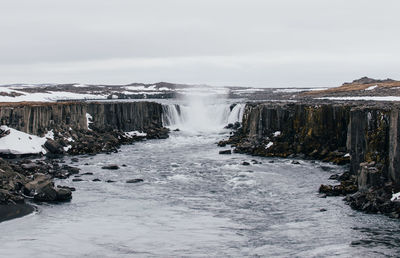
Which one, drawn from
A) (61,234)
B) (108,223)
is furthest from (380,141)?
(61,234)

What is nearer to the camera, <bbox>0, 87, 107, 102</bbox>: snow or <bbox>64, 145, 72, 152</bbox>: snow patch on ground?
<bbox>64, 145, 72, 152</bbox>: snow patch on ground

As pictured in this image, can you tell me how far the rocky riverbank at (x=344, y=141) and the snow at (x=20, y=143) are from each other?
2138cm

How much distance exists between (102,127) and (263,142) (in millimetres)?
24536

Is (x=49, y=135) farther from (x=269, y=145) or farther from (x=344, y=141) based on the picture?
(x=344, y=141)

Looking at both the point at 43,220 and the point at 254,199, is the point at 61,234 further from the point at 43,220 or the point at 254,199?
the point at 254,199

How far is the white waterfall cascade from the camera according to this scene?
89.4m

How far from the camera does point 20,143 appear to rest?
5431 cm

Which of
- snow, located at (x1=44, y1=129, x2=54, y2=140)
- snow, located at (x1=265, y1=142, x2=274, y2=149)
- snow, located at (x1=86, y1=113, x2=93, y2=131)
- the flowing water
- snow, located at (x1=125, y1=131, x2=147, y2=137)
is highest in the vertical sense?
snow, located at (x1=86, y1=113, x2=93, y2=131)

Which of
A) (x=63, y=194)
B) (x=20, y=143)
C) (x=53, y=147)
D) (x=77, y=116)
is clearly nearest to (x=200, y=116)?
(x=77, y=116)

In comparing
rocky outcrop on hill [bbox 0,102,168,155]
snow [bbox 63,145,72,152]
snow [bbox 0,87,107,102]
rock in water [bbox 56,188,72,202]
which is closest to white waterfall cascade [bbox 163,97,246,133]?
rocky outcrop on hill [bbox 0,102,168,155]

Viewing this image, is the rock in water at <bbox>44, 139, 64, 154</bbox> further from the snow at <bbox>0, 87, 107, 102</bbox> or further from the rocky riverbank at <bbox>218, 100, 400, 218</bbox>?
the snow at <bbox>0, 87, 107, 102</bbox>

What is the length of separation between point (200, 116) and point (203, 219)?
216ft

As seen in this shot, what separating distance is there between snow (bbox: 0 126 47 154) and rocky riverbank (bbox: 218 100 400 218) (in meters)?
21.4

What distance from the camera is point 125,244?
80.4 feet
